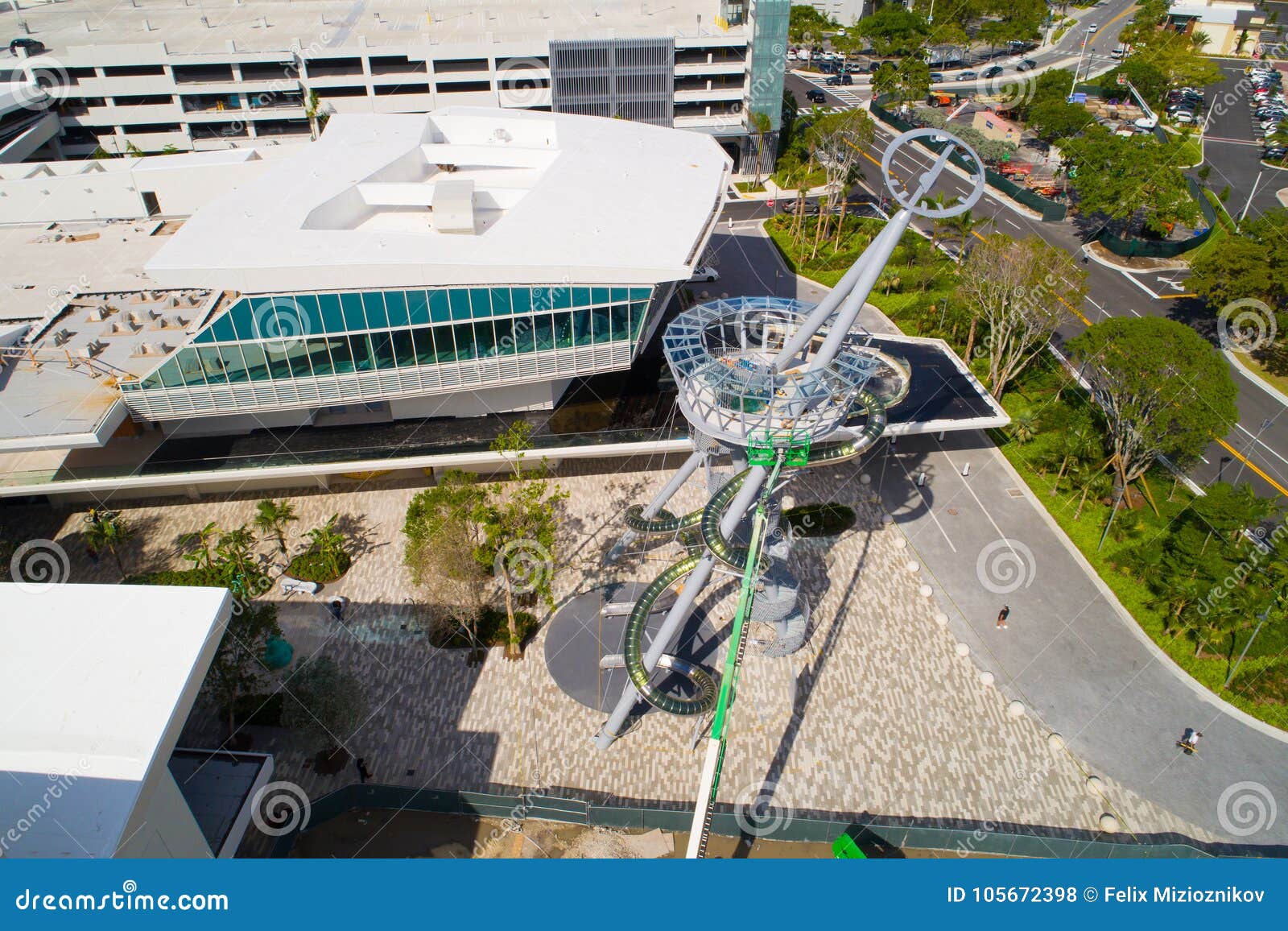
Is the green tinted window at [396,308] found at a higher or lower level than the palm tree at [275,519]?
higher

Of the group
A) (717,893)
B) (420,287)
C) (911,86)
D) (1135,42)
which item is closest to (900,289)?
(420,287)

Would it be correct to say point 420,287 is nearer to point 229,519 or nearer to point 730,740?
point 229,519

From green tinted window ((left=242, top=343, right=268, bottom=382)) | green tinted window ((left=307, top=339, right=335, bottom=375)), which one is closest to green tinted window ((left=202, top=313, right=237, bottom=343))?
green tinted window ((left=242, top=343, right=268, bottom=382))

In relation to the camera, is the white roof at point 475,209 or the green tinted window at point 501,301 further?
the green tinted window at point 501,301

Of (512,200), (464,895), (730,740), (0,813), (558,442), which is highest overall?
(464,895)

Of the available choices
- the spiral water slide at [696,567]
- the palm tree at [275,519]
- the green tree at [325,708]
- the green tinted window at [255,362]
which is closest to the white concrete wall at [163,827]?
the green tree at [325,708]

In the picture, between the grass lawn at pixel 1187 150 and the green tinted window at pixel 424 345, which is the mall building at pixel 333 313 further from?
the grass lawn at pixel 1187 150
